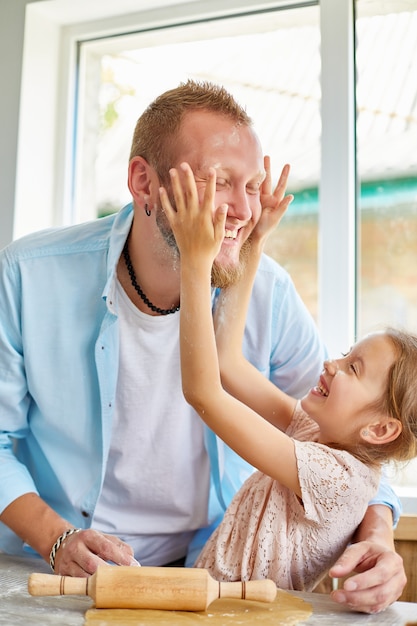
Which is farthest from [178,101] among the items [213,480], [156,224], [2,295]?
[213,480]

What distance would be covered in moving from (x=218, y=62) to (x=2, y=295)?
1129mm

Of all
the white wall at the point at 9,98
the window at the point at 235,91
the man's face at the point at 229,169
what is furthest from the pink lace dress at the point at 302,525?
the white wall at the point at 9,98

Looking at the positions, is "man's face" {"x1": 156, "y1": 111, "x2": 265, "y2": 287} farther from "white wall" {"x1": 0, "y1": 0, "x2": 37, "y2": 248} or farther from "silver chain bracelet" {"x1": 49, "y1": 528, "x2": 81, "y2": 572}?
"white wall" {"x1": 0, "y1": 0, "x2": 37, "y2": 248}

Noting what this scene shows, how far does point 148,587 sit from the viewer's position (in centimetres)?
115

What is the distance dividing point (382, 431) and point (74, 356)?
27.7 inches

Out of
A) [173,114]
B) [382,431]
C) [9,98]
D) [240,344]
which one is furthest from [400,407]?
[9,98]

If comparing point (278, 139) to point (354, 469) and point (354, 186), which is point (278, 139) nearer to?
point (354, 186)

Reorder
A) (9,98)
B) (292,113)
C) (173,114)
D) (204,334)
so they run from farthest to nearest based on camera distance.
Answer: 1. (9,98)
2. (292,113)
3. (173,114)
4. (204,334)

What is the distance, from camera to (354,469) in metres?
1.39

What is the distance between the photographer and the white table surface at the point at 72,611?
1148 millimetres

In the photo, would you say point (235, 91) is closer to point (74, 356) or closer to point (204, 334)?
point (74, 356)

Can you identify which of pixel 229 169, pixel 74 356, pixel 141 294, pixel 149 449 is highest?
pixel 229 169

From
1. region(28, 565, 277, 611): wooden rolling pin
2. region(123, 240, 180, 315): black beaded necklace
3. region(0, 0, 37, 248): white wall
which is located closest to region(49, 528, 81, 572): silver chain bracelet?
region(28, 565, 277, 611): wooden rolling pin

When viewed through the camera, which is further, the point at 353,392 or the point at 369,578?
the point at 353,392
